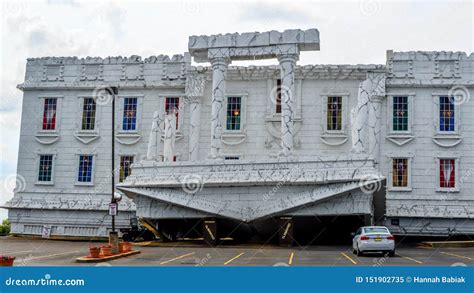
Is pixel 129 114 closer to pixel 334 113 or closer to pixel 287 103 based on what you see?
pixel 287 103

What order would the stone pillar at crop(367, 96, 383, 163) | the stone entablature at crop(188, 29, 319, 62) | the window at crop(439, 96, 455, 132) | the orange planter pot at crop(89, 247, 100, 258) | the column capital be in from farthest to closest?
the window at crop(439, 96, 455, 132), the stone pillar at crop(367, 96, 383, 163), the column capital, the stone entablature at crop(188, 29, 319, 62), the orange planter pot at crop(89, 247, 100, 258)

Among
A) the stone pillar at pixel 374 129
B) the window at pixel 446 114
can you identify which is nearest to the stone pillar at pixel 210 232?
the stone pillar at pixel 374 129

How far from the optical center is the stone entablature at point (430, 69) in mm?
40375

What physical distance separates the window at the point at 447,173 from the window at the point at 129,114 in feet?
70.3

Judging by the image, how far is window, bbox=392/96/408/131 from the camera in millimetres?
40562

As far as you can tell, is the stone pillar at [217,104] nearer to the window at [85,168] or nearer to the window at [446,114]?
the window at [85,168]

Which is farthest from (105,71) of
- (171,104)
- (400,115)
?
(400,115)

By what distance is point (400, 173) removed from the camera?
4016 cm

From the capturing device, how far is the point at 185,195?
3384 centimetres

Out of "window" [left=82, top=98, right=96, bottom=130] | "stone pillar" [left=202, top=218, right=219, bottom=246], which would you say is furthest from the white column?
"window" [left=82, top=98, right=96, bottom=130]

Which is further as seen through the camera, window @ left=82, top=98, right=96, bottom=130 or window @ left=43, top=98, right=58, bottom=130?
window @ left=43, top=98, right=58, bottom=130

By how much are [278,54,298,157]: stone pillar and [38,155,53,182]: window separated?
18883mm

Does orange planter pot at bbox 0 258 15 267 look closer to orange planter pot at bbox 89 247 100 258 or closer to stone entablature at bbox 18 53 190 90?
orange planter pot at bbox 89 247 100 258

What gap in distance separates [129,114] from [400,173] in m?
19.5
